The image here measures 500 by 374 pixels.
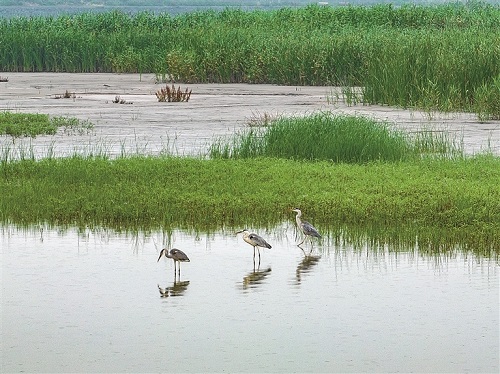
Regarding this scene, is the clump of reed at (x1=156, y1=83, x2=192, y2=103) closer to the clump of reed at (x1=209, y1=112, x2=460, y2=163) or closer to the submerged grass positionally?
the clump of reed at (x1=209, y1=112, x2=460, y2=163)

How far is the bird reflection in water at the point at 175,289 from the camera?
9.90 meters

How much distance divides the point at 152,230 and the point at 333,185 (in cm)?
265

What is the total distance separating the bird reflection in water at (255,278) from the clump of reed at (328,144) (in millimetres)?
6059

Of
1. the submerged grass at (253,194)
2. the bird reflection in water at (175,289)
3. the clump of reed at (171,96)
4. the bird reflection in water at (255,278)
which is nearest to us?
the bird reflection in water at (175,289)

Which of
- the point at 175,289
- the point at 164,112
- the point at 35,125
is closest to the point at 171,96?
the point at 164,112

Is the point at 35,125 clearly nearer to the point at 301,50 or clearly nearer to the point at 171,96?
the point at 171,96

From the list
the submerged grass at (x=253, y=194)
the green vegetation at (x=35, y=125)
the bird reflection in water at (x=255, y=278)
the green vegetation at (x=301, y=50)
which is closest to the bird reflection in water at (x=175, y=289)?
the bird reflection in water at (x=255, y=278)

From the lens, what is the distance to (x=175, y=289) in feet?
33.1

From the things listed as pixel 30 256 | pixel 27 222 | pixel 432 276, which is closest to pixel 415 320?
pixel 432 276

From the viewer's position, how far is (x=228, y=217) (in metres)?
13.5

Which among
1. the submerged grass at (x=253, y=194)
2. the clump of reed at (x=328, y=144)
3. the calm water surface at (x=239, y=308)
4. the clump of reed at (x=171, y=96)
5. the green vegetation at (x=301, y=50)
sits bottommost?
the calm water surface at (x=239, y=308)

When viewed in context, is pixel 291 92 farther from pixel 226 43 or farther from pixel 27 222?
pixel 27 222

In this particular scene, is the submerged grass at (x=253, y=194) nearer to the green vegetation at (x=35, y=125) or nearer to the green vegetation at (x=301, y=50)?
the green vegetation at (x=35, y=125)

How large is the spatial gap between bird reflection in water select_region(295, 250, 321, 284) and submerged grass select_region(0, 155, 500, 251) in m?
1.32
